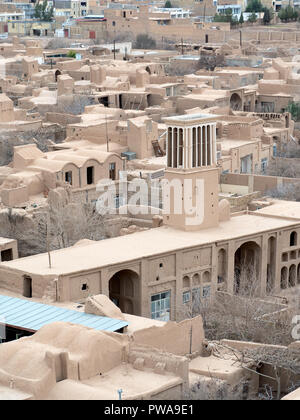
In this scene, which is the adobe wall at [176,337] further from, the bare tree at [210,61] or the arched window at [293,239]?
the bare tree at [210,61]

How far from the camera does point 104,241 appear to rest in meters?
36.4

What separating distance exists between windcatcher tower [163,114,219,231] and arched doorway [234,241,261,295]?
145 centimetres

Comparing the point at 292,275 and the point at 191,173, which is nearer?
the point at 191,173

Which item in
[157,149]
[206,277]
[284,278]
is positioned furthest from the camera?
[157,149]

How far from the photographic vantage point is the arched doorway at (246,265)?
36812mm

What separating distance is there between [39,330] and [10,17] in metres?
98.7

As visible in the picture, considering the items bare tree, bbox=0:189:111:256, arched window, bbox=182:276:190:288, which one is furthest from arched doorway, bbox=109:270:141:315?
bare tree, bbox=0:189:111:256

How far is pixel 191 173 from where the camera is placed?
123 feet

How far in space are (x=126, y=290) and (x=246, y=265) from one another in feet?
15.8

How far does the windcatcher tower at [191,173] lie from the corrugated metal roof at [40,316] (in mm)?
7639

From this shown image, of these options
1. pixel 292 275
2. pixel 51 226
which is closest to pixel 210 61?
pixel 51 226

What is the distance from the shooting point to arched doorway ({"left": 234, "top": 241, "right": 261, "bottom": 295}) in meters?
36.8

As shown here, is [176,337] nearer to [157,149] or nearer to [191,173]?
[191,173]

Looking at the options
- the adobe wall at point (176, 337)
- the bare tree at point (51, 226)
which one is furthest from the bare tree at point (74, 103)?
the adobe wall at point (176, 337)
